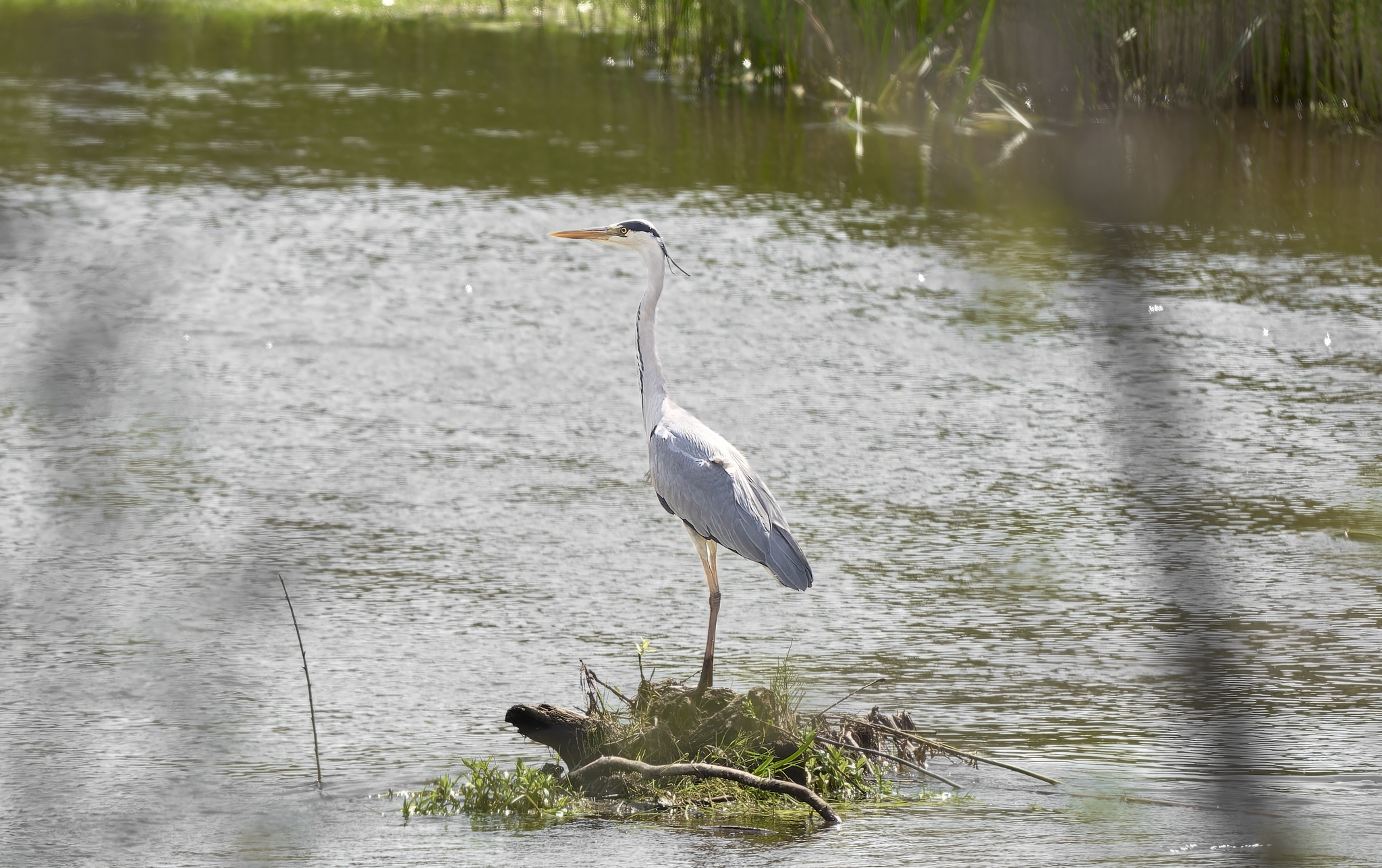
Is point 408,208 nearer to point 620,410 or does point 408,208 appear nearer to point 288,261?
point 288,261

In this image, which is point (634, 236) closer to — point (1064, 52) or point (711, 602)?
point (711, 602)

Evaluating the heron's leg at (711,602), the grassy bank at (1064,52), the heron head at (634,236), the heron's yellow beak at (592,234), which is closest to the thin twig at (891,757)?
the heron's leg at (711,602)

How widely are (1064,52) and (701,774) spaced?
373 inches

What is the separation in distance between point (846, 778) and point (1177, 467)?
2.79 metres

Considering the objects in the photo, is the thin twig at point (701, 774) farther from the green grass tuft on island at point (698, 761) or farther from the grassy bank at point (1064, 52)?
the grassy bank at point (1064, 52)

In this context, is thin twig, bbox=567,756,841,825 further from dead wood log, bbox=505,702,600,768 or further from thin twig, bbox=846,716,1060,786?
thin twig, bbox=846,716,1060,786

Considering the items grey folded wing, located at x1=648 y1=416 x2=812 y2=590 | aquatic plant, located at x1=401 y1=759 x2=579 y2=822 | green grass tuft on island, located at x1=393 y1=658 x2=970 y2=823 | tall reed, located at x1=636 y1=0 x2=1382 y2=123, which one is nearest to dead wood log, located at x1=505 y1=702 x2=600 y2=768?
green grass tuft on island, located at x1=393 y1=658 x2=970 y2=823

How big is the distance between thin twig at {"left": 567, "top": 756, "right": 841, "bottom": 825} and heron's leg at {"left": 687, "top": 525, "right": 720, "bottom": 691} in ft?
0.72

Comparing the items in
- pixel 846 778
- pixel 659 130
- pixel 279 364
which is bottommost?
pixel 846 778

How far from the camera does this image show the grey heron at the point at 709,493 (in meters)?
4.23


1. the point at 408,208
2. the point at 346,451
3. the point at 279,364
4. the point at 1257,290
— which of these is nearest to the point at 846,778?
the point at 346,451

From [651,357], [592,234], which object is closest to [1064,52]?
[592,234]

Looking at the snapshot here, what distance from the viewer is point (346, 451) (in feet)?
20.0

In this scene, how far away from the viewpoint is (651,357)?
15.4ft
